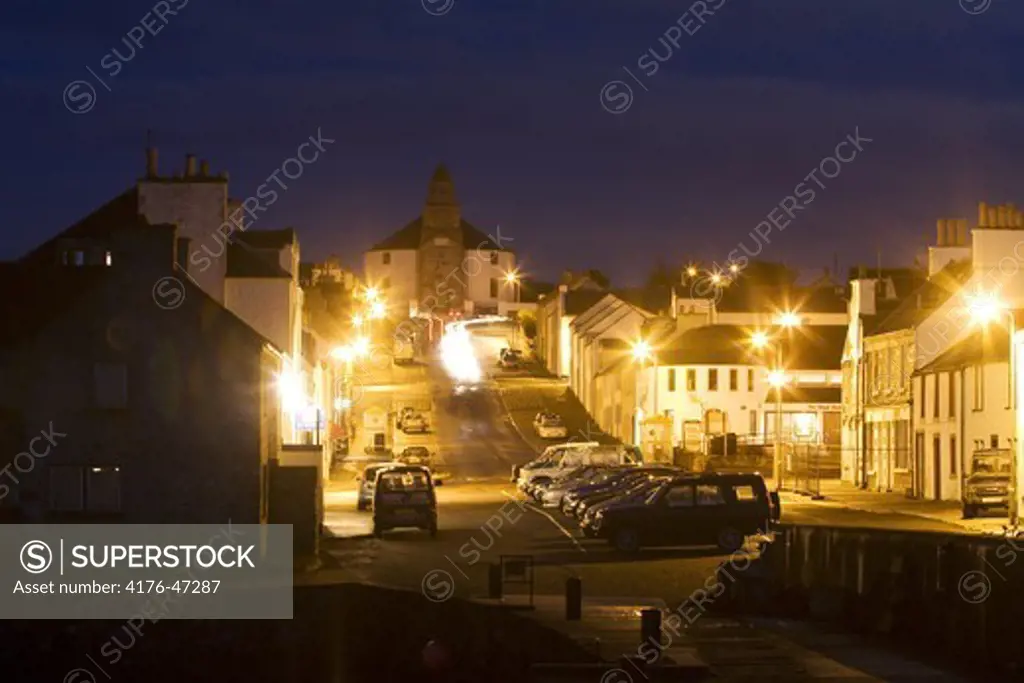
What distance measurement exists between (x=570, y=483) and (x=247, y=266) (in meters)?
15.1

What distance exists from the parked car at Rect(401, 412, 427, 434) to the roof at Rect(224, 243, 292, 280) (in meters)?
49.2

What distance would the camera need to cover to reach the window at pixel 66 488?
161ft

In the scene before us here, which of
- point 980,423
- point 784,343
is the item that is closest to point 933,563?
point 980,423

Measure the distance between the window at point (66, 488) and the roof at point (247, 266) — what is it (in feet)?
73.7

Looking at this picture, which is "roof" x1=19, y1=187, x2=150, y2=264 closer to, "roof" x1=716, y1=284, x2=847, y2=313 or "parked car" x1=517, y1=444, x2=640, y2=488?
"parked car" x1=517, y1=444, x2=640, y2=488

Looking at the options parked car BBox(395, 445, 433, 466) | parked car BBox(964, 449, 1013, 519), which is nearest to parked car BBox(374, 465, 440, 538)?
parked car BBox(964, 449, 1013, 519)

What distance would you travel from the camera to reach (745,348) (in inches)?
4557

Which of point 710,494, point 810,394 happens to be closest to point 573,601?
point 710,494

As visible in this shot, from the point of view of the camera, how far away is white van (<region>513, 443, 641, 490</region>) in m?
82.1

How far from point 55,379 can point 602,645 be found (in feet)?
67.5

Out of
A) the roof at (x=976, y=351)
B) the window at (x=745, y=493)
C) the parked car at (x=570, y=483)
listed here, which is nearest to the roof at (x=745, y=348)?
the roof at (x=976, y=351)

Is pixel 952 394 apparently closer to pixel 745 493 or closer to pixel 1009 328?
pixel 1009 328

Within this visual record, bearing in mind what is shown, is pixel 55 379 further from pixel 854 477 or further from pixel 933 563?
pixel 854 477

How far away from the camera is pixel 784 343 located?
11150 centimetres
